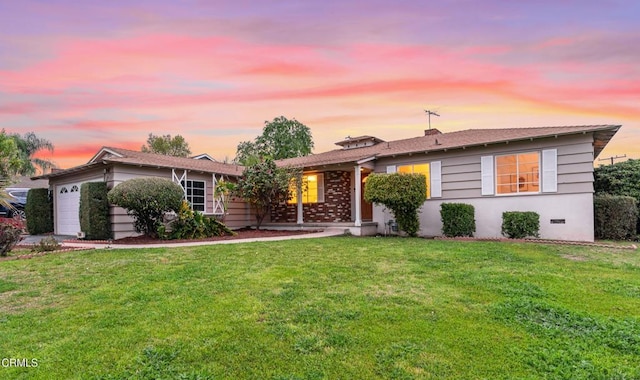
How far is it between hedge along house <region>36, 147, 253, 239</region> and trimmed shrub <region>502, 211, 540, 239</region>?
35.2 feet

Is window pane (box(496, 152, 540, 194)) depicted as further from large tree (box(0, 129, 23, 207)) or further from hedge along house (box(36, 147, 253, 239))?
large tree (box(0, 129, 23, 207))

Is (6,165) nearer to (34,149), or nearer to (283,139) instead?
(283,139)

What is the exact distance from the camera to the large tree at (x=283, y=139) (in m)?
37.5

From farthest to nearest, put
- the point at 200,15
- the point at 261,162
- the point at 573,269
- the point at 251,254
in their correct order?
the point at 261,162, the point at 200,15, the point at 251,254, the point at 573,269

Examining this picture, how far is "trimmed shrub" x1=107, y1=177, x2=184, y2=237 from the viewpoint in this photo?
10.1 metres

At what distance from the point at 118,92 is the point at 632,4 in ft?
52.7

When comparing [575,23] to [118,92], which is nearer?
[575,23]

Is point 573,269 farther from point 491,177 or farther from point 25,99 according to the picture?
point 25,99

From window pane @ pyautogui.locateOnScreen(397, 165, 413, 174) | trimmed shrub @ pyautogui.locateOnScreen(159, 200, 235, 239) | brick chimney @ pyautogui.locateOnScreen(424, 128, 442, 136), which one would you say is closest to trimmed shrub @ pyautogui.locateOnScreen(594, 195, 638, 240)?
window pane @ pyautogui.locateOnScreen(397, 165, 413, 174)

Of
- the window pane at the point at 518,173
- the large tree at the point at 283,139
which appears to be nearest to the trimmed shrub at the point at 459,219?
the window pane at the point at 518,173

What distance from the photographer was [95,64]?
10.9m

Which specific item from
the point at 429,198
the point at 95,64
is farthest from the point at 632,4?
the point at 95,64
